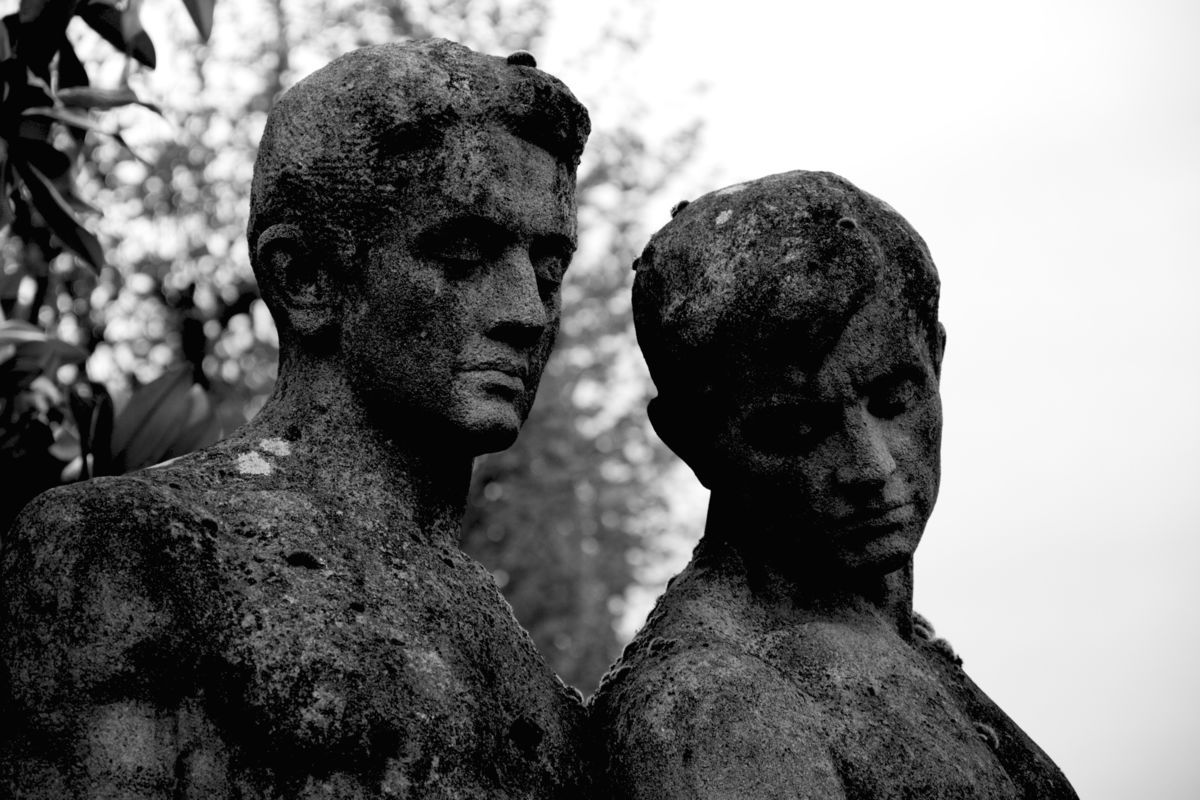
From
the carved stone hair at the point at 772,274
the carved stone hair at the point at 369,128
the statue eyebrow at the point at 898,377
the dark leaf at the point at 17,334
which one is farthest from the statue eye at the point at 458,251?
the dark leaf at the point at 17,334

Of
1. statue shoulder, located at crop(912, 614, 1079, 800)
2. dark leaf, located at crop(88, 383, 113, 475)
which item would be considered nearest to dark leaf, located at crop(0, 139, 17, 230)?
dark leaf, located at crop(88, 383, 113, 475)

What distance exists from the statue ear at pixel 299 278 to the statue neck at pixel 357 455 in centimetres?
10

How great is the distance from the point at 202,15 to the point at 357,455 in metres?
1.96

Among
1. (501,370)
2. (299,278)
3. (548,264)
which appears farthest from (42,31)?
(501,370)

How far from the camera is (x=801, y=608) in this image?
3.81 m

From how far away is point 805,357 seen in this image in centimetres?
361

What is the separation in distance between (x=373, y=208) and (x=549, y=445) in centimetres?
1416

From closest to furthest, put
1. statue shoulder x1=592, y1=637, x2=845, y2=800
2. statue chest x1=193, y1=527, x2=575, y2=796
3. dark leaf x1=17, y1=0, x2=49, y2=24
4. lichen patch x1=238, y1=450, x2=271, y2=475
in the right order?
statue chest x1=193, y1=527, x2=575, y2=796
statue shoulder x1=592, y1=637, x2=845, y2=800
lichen patch x1=238, y1=450, x2=271, y2=475
dark leaf x1=17, y1=0, x2=49, y2=24

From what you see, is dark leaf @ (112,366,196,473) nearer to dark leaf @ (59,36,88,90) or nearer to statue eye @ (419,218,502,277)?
dark leaf @ (59,36,88,90)

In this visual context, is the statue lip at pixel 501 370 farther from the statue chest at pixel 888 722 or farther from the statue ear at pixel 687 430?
the statue chest at pixel 888 722

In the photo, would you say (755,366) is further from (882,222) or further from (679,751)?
(679,751)

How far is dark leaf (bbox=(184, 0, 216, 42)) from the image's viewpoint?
4.82 m

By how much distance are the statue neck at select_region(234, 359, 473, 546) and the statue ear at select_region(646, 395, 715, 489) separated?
21.7 inches

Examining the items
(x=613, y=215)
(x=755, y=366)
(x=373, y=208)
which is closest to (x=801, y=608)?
(x=755, y=366)
